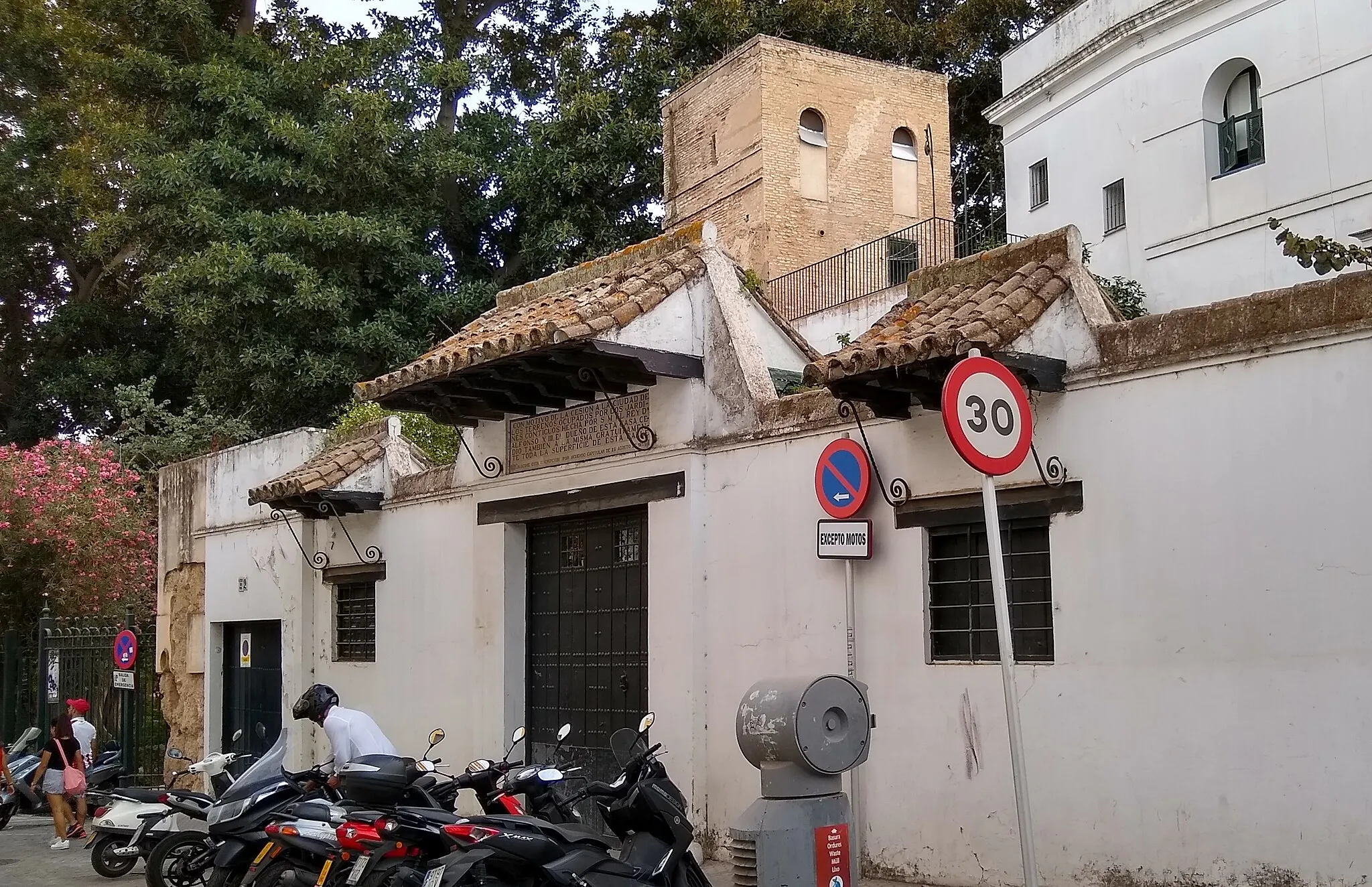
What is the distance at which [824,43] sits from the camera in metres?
32.3

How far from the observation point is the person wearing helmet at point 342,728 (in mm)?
9203

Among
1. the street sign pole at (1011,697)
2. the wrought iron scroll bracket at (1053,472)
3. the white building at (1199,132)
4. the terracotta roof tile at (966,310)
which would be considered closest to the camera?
the street sign pole at (1011,697)

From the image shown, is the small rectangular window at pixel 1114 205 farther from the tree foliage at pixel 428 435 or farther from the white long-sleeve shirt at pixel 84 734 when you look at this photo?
the white long-sleeve shirt at pixel 84 734

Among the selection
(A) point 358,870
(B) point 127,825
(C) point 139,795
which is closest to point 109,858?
(B) point 127,825

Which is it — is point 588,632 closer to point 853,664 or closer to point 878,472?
point 853,664

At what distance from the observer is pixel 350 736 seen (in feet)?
30.3

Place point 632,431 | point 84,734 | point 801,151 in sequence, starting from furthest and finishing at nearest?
1. point 801,151
2. point 84,734
3. point 632,431

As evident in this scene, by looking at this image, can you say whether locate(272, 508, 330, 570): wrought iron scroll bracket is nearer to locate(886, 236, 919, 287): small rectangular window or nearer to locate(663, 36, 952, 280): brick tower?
locate(663, 36, 952, 280): brick tower

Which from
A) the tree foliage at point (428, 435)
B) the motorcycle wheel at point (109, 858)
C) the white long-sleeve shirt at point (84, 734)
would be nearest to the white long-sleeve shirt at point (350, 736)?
the motorcycle wheel at point (109, 858)

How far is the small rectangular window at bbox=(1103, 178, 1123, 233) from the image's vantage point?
77.8 ft

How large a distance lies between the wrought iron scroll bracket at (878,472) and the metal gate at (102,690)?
524 inches

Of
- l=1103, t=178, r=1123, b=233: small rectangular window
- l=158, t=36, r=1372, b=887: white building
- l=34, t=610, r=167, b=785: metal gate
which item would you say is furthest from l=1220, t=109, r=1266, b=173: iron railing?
l=34, t=610, r=167, b=785: metal gate

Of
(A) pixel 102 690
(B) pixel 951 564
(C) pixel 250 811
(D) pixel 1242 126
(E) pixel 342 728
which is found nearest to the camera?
(B) pixel 951 564

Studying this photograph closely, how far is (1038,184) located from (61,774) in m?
19.9
